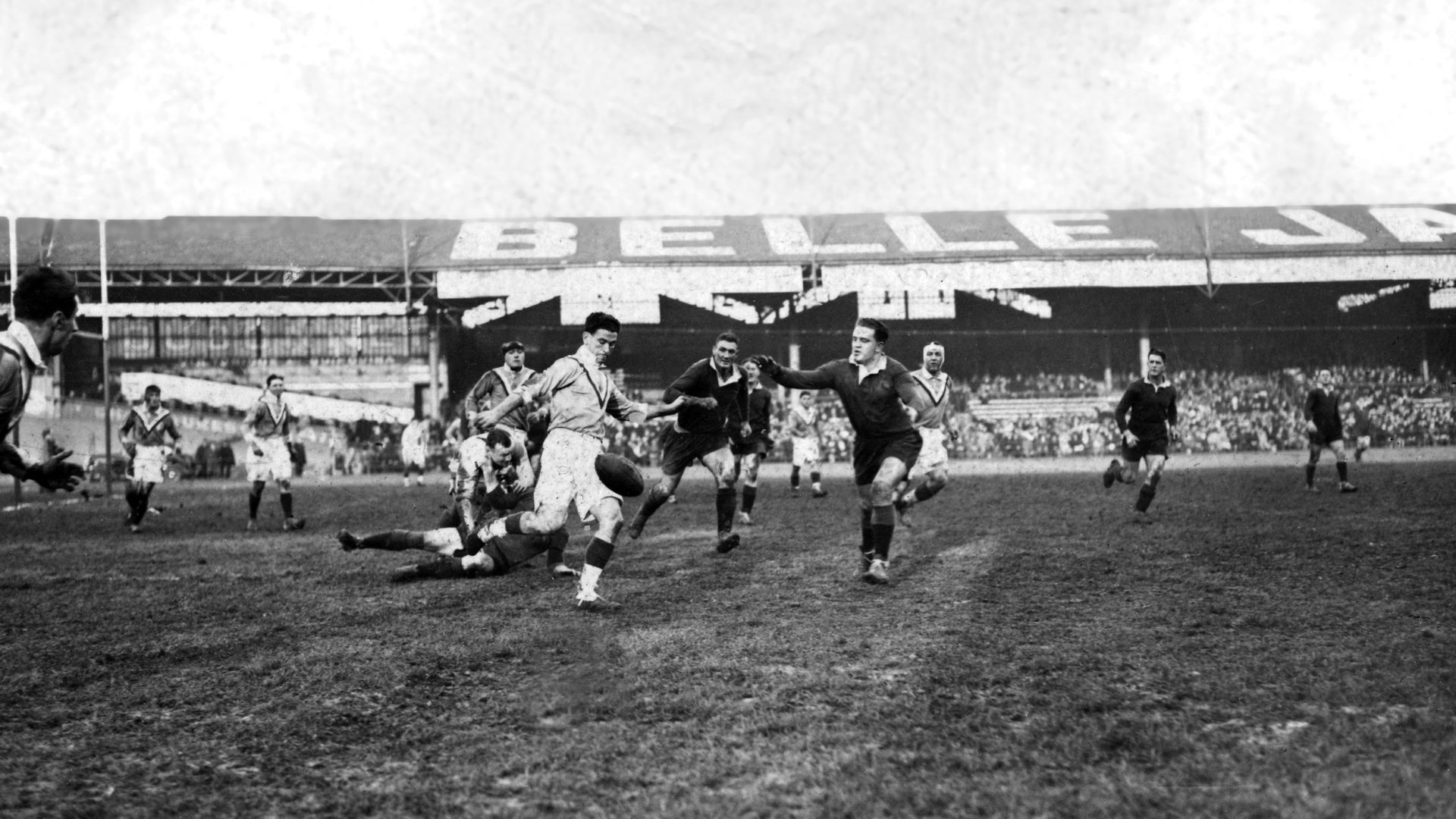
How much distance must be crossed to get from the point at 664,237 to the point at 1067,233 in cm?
1148

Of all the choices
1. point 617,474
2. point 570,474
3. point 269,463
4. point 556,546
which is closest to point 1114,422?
point 269,463

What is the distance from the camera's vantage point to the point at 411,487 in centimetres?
2150

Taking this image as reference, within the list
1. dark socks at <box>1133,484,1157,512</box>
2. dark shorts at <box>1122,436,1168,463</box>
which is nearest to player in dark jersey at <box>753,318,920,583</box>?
dark socks at <box>1133,484,1157,512</box>

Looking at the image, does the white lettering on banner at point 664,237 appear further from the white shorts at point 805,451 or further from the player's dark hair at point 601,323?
the player's dark hair at point 601,323

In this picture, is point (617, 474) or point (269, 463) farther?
point (269, 463)

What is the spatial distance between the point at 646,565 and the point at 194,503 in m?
12.6

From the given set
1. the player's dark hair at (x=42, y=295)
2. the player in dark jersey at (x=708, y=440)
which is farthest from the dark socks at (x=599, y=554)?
the player's dark hair at (x=42, y=295)

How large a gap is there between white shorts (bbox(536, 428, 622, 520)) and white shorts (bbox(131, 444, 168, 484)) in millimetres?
8573

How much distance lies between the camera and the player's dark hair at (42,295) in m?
4.87

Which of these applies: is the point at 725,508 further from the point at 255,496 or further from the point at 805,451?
the point at 805,451

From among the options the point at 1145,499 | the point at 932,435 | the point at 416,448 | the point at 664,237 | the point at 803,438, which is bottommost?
the point at 1145,499

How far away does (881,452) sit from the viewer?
26.0ft

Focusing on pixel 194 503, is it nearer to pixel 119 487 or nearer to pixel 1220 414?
pixel 119 487

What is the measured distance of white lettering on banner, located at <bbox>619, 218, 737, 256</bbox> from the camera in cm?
2773
